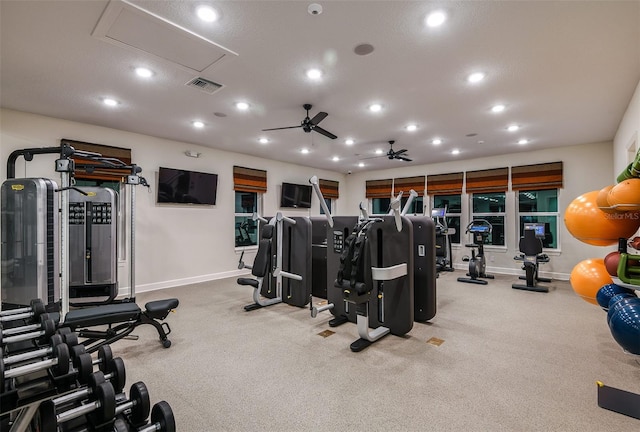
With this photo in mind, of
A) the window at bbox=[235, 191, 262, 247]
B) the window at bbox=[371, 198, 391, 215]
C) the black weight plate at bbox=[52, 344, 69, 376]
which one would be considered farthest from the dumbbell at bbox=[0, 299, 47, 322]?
the window at bbox=[371, 198, 391, 215]

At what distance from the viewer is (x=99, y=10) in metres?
2.20

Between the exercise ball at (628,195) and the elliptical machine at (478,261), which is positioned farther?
the elliptical machine at (478,261)

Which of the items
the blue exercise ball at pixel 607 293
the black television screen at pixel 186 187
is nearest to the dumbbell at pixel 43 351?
the blue exercise ball at pixel 607 293

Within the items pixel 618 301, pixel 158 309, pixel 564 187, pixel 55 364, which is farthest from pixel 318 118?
pixel 564 187

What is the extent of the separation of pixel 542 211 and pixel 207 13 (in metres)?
7.40

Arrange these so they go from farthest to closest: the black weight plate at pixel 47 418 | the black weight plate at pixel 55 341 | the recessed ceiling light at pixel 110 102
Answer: the recessed ceiling light at pixel 110 102 → the black weight plate at pixel 55 341 → the black weight plate at pixel 47 418

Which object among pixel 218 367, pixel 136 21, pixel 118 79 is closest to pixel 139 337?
pixel 218 367

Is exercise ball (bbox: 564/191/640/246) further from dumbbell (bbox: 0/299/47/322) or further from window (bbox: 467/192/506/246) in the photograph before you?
window (bbox: 467/192/506/246)

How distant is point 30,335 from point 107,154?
4.30 m

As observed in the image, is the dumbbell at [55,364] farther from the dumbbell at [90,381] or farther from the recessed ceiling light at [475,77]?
the recessed ceiling light at [475,77]

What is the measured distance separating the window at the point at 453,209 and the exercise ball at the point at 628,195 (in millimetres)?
5772

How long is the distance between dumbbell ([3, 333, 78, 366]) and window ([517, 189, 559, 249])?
782cm

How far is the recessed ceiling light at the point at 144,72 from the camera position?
305 cm

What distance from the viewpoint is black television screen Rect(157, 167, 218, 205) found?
556 cm
